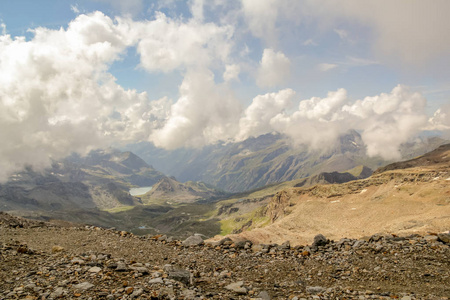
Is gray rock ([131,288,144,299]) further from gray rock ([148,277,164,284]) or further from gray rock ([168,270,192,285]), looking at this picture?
gray rock ([168,270,192,285])

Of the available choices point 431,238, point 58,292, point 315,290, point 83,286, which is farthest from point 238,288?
point 431,238

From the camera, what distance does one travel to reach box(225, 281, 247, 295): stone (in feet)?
37.5

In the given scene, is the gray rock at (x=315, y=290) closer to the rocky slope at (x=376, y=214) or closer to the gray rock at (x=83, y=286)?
the gray rock at (x=83, y=286)

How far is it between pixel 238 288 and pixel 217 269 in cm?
391

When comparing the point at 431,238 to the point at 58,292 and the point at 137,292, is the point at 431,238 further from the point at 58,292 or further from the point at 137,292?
the point at 58,292

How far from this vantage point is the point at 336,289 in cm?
1180

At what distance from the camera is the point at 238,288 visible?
11.7 meters

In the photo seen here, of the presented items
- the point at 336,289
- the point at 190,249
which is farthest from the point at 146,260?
the point at 336,289

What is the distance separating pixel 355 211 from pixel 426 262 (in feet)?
219

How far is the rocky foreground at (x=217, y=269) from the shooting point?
33.9ft

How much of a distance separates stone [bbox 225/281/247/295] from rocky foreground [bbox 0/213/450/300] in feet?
0.16

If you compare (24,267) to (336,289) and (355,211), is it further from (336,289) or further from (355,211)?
(355,211)

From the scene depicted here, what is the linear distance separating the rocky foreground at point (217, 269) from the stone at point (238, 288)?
0.05 metres

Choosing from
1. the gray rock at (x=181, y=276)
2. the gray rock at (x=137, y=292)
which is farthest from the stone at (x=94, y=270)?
the gray rock at (x=181, y=276)
